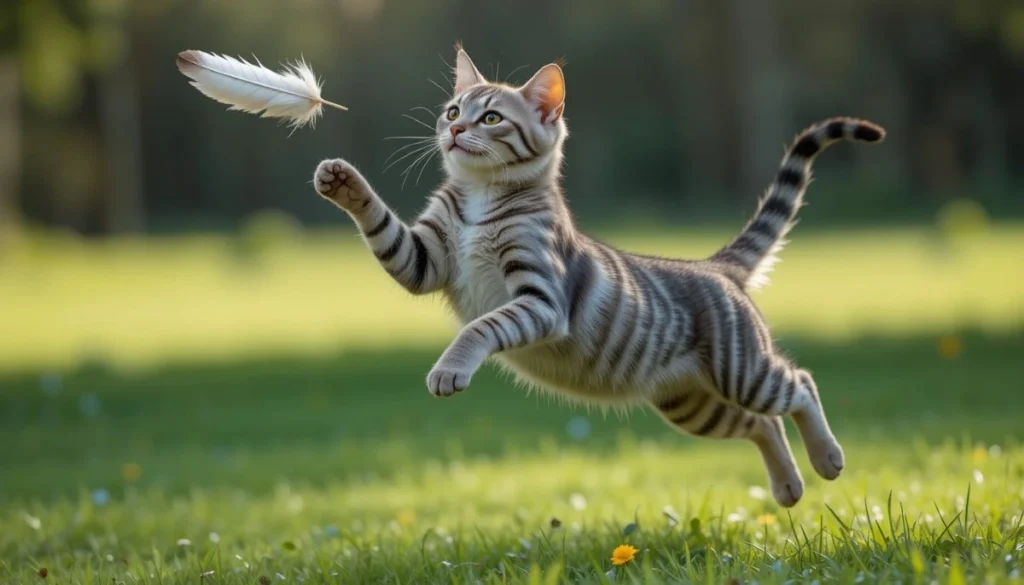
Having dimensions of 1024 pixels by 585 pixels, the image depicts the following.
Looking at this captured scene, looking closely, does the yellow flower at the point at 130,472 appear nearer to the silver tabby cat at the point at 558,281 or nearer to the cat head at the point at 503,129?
the silver tabby cat at the point at 558,281

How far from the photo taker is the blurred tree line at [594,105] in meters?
39.2

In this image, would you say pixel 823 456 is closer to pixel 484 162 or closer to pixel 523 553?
pixel 523 553

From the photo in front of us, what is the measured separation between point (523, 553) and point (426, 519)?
199 cm

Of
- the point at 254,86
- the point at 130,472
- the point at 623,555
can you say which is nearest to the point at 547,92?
the point at 254,86

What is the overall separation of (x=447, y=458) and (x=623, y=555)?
4.99 metres

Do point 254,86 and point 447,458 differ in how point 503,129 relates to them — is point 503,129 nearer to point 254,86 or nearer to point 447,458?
point 254,86

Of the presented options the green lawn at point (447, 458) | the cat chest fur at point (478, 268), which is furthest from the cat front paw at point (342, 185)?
the green lawn at point (447, 458)

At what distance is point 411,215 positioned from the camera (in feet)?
124

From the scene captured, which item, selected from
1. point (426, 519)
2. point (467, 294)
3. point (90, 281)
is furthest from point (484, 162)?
point (90, 281)

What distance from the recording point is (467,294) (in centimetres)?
455

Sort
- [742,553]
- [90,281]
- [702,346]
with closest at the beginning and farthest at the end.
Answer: [742,553] → [702,346] → [90,281]

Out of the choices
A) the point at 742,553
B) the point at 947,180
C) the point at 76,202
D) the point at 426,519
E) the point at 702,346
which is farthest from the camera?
the point at 76,202

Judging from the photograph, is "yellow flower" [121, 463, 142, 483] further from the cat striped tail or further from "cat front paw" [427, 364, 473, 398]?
"cat front paw" [427, 364, 473, 398]

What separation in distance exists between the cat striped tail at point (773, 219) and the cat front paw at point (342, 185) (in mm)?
1781
